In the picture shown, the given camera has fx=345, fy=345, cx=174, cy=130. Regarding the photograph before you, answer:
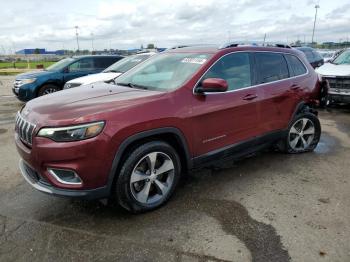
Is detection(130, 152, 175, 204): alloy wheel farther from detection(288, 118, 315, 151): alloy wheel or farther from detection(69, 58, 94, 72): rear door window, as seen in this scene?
detection(69, 58, 94, 72): rear door window

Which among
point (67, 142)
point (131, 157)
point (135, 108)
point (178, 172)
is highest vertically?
point (135, 108)

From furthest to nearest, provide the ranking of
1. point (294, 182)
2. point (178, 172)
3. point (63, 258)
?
point (294, 182) → point (178, 172) → point (63, 258)

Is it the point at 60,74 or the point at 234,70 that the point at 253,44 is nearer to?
the point at 234,70

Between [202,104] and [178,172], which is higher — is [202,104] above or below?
above

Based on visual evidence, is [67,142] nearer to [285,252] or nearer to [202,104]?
[202,104]

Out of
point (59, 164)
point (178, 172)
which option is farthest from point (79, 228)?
point (178, 172)

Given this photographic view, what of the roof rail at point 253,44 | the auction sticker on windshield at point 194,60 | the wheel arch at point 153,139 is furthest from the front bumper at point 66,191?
the roof rail at point 253,44

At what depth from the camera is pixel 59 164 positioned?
3125 mm

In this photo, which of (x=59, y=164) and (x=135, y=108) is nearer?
(x=59, y=164)

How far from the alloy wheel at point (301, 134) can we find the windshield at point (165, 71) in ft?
7.14

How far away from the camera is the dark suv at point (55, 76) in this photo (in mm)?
10453

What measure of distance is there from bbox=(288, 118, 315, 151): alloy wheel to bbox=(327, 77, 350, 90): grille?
388 cm

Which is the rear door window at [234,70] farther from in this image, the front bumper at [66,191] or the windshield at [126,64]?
the windshield at [126,64]

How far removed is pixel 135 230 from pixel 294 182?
2.30m
